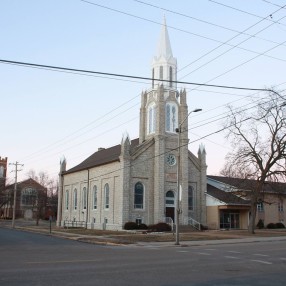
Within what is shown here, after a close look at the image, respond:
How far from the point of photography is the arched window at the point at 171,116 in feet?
179

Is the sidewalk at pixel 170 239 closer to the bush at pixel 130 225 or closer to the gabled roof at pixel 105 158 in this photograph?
the bush at pixel 130 225

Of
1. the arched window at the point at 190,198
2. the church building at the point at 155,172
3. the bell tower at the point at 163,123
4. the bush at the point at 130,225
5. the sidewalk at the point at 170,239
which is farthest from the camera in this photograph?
the arched window at the point at 190,198

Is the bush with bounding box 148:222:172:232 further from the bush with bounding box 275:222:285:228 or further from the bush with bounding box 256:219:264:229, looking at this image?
the bush with bounding box 275:222:285:228

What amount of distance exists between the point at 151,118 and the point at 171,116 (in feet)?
8.47

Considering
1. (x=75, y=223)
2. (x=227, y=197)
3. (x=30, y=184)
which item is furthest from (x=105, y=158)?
(x=30, y=184)

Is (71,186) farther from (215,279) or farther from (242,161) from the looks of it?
(215,279)

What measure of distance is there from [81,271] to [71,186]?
183 feet

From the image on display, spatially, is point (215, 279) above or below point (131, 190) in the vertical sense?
below

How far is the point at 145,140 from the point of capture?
55125 millimetres

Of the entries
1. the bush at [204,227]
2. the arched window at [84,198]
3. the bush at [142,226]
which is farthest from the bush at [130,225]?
the arched window at [84,198]

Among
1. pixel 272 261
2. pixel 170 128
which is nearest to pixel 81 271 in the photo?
pixel 272 261

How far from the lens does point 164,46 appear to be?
2217 inches

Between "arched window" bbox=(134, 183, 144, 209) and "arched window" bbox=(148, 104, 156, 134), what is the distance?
24.3 feet

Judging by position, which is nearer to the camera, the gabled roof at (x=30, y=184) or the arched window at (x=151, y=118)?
the arched window at (x=151, y=118)
